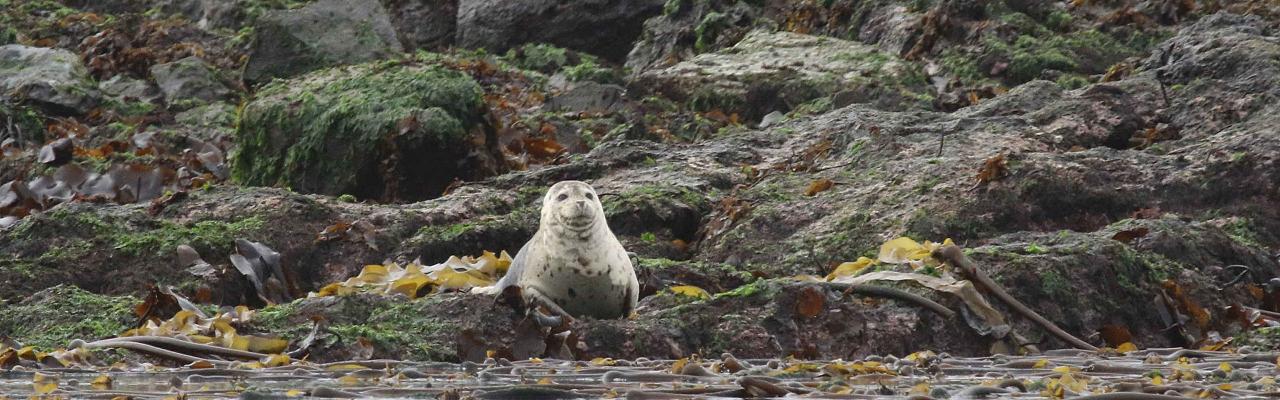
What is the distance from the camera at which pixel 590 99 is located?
559 inches

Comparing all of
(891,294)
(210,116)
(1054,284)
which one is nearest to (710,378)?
(891,294)

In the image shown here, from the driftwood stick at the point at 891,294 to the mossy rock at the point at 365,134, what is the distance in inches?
179

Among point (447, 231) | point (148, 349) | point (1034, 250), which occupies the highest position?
→ point (1034, 250)

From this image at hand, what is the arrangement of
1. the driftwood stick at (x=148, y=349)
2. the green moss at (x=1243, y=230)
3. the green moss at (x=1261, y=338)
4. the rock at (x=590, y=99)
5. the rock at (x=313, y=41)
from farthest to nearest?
the rock at (x=313, y=41), the rock at (x=590, y=99), the green moss at (x=1243, y=230), the green moss at (x=1261, y=338), the driftwood stick at (x=148, y=349)

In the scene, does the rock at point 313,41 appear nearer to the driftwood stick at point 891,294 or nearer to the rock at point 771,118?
the rock at point 771,118

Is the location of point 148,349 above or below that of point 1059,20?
below

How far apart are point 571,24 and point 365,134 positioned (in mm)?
7744

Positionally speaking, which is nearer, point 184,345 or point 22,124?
point 184,345

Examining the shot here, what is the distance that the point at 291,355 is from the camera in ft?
18.8

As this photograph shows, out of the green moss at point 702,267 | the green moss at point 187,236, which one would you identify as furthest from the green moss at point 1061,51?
the green moss at point 187,236

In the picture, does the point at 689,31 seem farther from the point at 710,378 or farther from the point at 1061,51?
the point at 710,378

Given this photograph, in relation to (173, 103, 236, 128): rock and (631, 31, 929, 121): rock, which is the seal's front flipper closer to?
(631, 31, 929, 121): rock

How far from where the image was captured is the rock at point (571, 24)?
58.4 ft

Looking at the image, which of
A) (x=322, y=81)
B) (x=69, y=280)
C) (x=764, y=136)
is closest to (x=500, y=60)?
(x=322, y=81)
